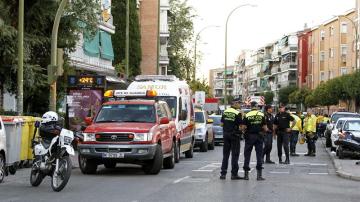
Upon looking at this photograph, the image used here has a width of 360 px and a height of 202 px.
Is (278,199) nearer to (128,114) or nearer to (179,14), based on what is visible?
(128,114)

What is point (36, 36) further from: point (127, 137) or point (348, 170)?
point (348, 170)

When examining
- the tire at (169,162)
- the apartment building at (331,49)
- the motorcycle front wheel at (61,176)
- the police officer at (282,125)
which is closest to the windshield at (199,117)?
the police officer at (282,125)

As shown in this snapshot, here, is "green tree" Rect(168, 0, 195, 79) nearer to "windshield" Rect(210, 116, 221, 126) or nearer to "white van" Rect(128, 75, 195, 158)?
"windshield" Rect(210, 116, 221, 126)

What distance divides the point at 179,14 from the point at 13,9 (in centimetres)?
5391

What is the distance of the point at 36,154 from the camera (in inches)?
544

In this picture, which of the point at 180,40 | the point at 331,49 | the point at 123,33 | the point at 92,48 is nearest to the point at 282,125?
the point at 92,48

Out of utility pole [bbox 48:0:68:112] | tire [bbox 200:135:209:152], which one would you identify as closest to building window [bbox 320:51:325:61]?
tire [bbox 200:135:209:152]

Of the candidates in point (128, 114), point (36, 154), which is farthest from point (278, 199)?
point (128, 114)

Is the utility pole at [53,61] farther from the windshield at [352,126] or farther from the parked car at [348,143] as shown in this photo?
the windshield at [352,126]

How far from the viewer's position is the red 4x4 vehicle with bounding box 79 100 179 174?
16484 millimetres

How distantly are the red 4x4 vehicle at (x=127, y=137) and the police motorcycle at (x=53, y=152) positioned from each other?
8.71ft

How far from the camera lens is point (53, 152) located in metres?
13.8

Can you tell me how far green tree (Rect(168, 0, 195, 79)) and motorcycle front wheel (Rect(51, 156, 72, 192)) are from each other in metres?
61.1

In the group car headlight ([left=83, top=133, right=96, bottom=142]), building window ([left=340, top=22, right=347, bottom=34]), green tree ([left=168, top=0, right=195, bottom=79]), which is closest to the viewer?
car headlight ([left=83, top=133, right=96, bottom=142])
